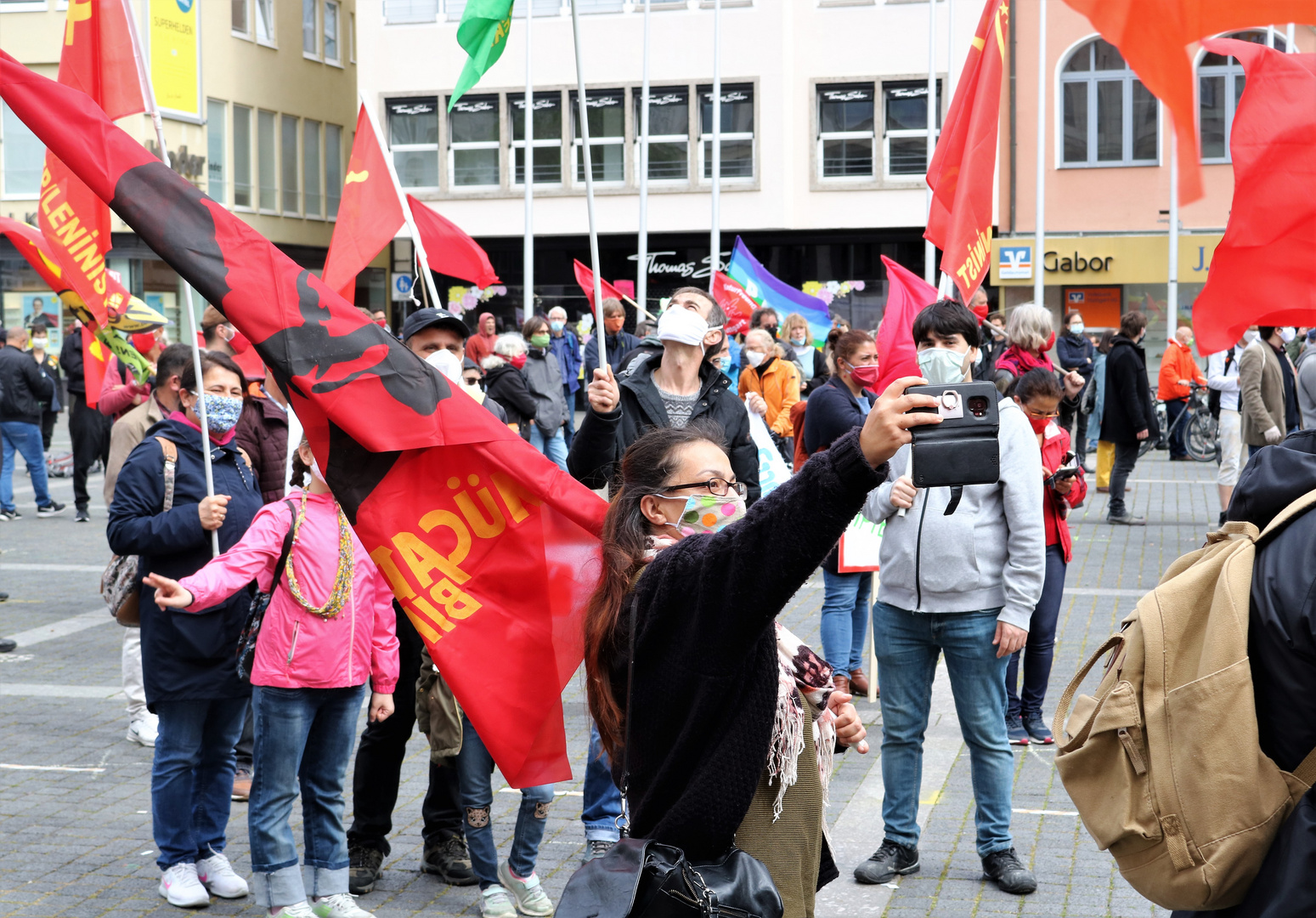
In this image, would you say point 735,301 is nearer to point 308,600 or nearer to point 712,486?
point 308,600

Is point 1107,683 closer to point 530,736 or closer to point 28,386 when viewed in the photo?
point 530,736

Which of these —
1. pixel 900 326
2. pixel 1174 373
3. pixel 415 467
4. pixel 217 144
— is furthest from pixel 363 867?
pixel 217 144

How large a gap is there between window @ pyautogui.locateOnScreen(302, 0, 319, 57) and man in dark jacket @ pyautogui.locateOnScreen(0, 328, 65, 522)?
25.7 metres

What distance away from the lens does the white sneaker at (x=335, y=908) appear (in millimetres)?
4664

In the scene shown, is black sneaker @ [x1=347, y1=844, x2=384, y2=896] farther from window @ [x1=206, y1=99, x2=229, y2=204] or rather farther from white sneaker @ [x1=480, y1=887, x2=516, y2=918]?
window @ [x1=206, y1=99, x2=229, y2=204]

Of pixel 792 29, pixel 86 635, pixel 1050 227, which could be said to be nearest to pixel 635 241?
pixel 792 29

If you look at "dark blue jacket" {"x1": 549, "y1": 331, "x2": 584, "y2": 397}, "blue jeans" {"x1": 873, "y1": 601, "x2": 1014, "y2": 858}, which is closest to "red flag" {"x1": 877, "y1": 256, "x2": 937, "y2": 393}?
"blue jeans" {"x1": 873, "y1": 601, "x2": 1014, "y2": 858}

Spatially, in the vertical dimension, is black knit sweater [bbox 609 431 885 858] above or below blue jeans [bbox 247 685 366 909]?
above

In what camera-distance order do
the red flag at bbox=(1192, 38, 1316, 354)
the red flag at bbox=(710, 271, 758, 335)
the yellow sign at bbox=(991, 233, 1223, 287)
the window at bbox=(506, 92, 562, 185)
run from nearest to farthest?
the red flag at bbox=(1192, 38, 1316, 354), the red flag at bbox=(710, 271, 758, 335), the yellow sign at bbox=(991, 233, 1223, 287), the window at bbox=(506, 92, 562, 185)

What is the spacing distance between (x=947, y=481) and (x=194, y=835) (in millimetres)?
3869

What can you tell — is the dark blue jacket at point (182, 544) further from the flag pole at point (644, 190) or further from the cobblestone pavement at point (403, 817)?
the flag pole at point (644, 190)

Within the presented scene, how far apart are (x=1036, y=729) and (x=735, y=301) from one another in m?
11.4

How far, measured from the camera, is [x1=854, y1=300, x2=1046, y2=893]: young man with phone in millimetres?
5066

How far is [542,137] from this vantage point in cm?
3412
